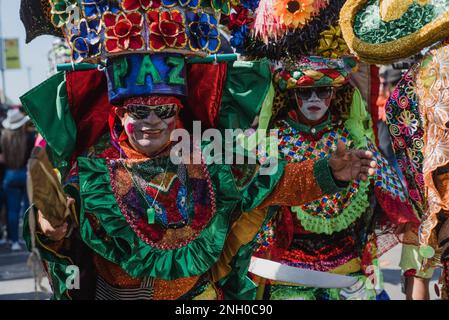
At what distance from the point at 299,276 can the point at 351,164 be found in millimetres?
1357

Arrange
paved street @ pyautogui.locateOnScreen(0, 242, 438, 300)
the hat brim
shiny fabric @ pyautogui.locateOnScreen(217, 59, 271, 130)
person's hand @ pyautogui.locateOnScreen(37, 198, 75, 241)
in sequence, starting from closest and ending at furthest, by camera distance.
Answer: person's hand @ pyautogui.locateOnScreen(37, 198, 75, 241) → shiny fabric @ pyautogui.locateOnScreen(217, 59, 271, 130) → paved street @ pyautogui.locateOnScreen(0, 242, 438, 300) → the hat brim

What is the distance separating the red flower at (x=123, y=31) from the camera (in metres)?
3.52

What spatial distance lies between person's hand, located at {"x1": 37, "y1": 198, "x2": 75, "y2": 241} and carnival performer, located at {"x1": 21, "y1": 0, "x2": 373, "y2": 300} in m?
0.05

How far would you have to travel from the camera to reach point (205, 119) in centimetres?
382

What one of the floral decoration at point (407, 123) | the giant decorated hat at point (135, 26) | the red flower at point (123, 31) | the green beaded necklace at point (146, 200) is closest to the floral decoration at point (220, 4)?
the giant decorated hat at point (135, 26)

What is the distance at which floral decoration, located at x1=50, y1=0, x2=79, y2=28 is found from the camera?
3619 millimetres

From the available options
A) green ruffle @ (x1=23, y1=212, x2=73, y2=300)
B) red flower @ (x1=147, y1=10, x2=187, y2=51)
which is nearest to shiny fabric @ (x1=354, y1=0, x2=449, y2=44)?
red flower @ (x1=147, y1=10, x2=187, y2=51)

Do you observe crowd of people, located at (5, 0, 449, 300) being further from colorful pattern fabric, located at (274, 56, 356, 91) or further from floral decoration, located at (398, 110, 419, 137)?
colorful pattern fabric, located at (274, 56, 356, 91)

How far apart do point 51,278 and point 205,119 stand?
0.95 m

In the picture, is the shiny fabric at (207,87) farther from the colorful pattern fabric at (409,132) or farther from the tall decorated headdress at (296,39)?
the colorful pattern fabric at (409,132)

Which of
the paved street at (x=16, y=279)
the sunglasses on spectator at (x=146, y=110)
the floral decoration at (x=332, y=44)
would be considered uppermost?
the floral decoration at (x=332, y=44)

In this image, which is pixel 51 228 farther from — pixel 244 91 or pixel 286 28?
pixel 286 28

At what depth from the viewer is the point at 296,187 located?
11.9ft
